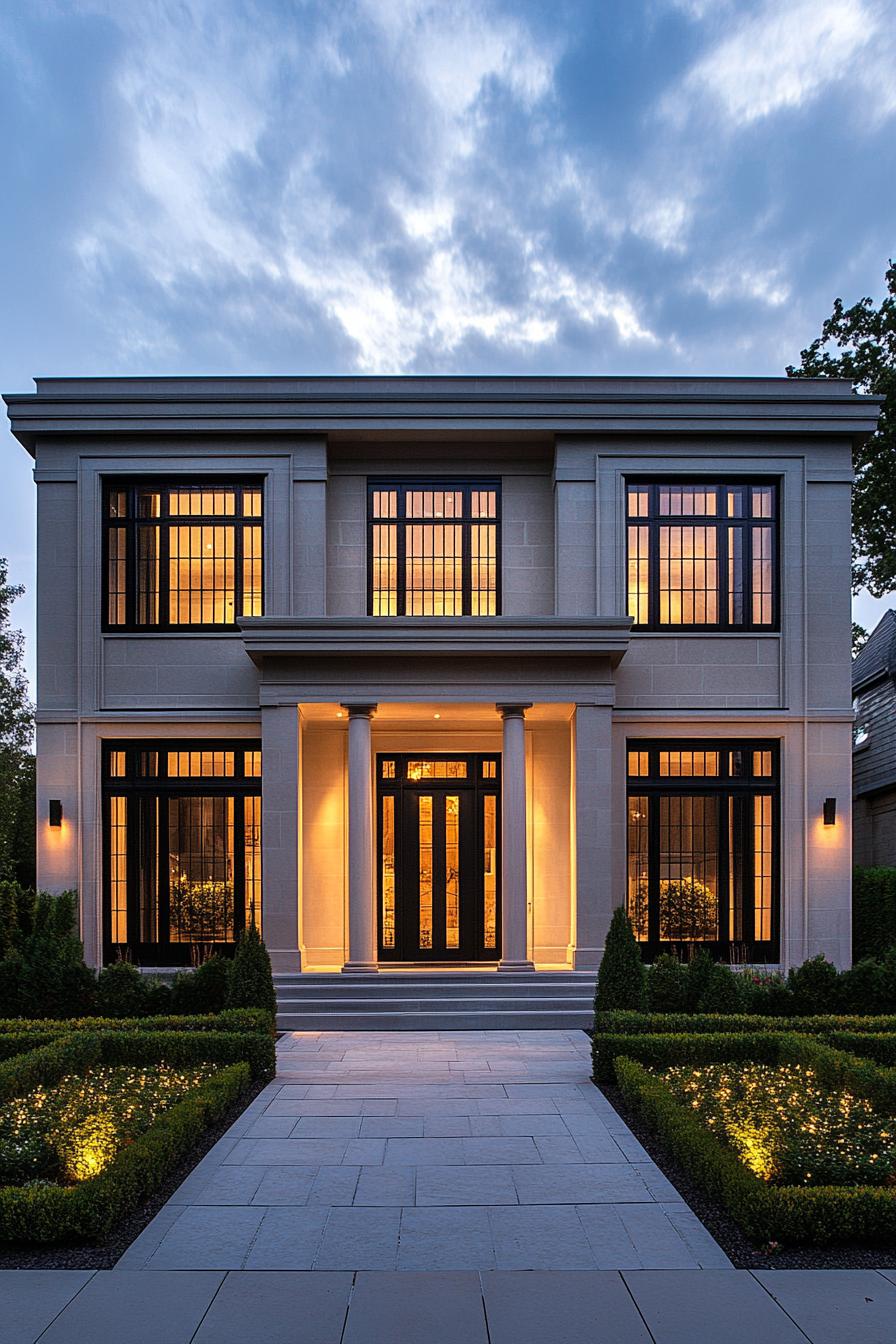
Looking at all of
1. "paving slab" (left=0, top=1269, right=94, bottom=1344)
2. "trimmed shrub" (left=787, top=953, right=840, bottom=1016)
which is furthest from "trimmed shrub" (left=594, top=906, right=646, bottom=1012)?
"paving slab" (left=0, top=1269, right=94, bottom=1344)

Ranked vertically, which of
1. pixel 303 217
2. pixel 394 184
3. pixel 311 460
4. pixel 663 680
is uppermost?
pixel 303 217

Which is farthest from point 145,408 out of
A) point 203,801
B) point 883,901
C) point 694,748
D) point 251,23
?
point 883,901

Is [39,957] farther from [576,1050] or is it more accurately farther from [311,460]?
[311,460]

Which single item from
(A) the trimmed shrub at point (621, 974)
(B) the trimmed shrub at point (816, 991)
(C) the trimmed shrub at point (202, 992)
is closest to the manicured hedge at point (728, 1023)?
(A) the trimmed shrub at point (621, 974)

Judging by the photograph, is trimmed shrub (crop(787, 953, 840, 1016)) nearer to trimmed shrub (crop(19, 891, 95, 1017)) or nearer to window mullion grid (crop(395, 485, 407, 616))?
window mullion grid (crop(395, 485, 407, 616))

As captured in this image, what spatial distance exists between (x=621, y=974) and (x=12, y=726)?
22310mm

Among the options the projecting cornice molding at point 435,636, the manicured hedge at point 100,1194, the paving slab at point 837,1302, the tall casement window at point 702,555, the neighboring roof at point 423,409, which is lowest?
the paving slab at point 837,1302

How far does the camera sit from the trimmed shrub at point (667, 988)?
11820 mm

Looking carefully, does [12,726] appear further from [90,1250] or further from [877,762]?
[90,1250]

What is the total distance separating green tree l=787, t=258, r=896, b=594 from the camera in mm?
22109

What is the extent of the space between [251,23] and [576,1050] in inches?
723

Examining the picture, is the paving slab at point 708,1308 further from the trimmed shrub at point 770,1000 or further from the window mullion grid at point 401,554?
the window mullion grid at point 401,554

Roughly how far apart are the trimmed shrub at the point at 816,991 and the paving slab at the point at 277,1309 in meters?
8.33

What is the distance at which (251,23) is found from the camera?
17359mm
